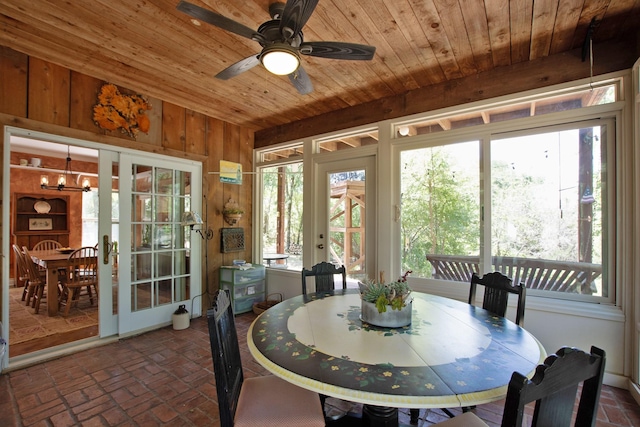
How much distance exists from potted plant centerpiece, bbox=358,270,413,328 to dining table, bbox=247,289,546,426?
1.5 inches

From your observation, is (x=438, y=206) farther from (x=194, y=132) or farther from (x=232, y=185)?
(x=194, y=132)

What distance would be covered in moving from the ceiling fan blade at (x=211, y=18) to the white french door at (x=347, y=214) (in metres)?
2.21

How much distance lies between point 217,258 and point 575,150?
14.1ft

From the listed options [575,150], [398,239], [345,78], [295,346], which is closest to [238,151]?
[345,78]

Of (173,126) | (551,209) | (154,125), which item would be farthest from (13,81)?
(551,209)

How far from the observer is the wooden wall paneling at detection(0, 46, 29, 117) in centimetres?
254

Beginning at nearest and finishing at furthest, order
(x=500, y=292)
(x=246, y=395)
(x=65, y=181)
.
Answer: (x=246, y=395)
(x=500, y=292)
(x=65, y=181)

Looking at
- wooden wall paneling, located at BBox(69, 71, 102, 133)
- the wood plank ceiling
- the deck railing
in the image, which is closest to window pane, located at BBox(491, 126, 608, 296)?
the deck railing

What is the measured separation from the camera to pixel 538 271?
2.70 meters

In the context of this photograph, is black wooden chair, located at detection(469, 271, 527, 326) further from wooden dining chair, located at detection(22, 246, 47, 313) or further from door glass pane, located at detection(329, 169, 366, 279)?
wooden dining chair, located at detection(22, 246, 47, 313)

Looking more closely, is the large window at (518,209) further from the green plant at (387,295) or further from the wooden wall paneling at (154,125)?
the wooden wall paneling at (154,125)

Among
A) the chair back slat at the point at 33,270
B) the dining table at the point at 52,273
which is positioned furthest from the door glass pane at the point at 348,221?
the chair back slat at the point at 33,270

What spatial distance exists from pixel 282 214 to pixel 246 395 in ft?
11.4

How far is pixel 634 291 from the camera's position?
88.1 inches
